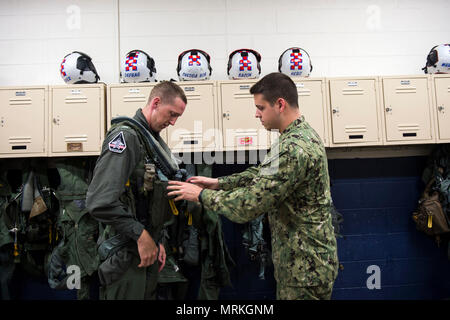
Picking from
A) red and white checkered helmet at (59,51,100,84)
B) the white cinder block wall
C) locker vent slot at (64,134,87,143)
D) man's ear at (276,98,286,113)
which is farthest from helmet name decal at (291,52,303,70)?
locker vent slot at (64,134,87,143)

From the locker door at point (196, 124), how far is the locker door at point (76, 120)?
2.14 ft

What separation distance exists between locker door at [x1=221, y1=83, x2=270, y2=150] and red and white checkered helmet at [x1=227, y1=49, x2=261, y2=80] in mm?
115

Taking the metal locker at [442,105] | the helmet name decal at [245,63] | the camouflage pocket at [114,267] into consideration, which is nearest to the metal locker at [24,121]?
the camouflage pocket at [114,267]

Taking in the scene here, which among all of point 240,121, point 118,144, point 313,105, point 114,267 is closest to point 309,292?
point 114,267

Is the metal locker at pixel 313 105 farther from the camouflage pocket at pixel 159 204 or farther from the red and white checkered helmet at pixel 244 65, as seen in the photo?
the camouflage pocket at pixel 159 204

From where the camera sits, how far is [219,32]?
290 cm

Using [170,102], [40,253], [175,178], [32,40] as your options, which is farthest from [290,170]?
[32,40]

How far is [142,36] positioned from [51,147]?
1430 mm

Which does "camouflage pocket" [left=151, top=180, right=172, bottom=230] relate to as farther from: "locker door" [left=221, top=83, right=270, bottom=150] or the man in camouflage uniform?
"locker door" [left=221, top=83, right=270, bottom=150]

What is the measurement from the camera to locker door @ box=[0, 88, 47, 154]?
233cm

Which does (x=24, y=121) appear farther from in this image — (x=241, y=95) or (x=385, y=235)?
(x=385, y=235)

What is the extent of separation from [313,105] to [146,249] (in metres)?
1.85
